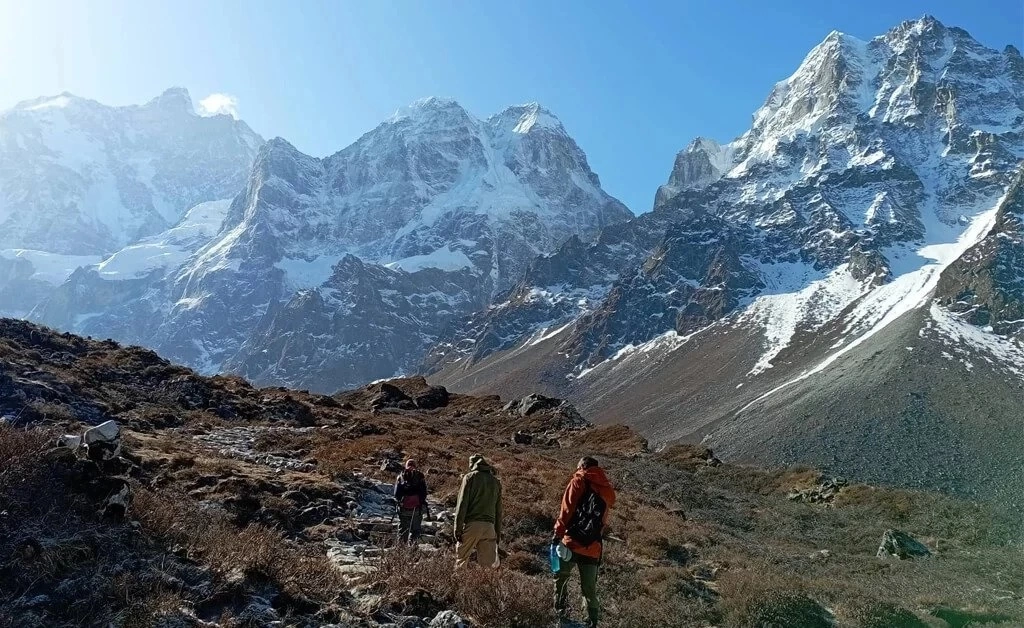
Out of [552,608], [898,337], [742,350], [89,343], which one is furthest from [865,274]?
[552,608]

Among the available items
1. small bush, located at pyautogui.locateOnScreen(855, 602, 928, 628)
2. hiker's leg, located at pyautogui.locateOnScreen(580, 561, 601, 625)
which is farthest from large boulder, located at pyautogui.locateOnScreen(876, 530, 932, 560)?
hiker's leg, located at pyautogui.locateOnScreen(580, 561, 601, 625)

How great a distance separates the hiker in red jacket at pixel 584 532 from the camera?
8547mm

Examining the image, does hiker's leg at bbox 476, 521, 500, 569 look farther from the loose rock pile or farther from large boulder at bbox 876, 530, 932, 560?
the loose rock pile

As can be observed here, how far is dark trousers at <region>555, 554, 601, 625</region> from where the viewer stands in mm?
8414

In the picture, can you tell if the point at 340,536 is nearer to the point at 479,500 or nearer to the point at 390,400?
the point at 479,500

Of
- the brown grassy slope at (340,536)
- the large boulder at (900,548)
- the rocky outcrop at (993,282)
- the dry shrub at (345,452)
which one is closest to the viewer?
the brown grassy slope at (340,536)

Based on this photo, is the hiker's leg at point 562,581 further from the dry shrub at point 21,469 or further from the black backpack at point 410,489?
the dry shrub at point 21,469

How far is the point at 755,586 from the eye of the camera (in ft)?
35.4

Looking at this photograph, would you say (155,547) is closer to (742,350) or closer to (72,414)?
(72,414)

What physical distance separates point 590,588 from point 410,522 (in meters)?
5.01

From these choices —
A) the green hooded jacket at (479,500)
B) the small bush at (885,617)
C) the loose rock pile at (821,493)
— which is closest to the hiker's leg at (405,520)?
the green hooded jacket at (479,500)

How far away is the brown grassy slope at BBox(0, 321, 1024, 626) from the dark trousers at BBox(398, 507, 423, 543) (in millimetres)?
1114

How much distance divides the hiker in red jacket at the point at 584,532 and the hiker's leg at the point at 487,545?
5.78ft

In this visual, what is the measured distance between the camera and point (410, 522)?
12.5 m
